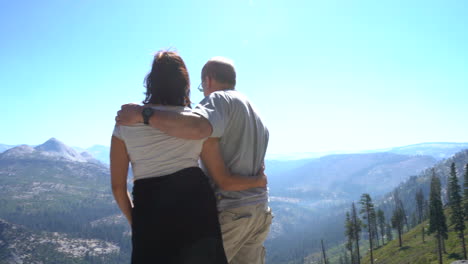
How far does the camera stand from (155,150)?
12.0 ft

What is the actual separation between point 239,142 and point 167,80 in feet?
4.36

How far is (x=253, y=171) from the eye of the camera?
457cm

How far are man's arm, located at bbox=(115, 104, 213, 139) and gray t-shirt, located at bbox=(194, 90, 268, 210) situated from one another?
475 mm

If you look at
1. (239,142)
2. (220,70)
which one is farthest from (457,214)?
(220,70)

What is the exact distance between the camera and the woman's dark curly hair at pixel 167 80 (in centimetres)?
388

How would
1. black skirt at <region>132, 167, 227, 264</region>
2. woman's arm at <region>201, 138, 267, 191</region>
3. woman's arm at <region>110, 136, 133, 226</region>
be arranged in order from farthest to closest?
woman's arm at <region>201, 138, 267, 191</region> → woman's arm at <region>110, 136, 133, 226</region> → black skirt at <region>132, 167, 227, 264</region>

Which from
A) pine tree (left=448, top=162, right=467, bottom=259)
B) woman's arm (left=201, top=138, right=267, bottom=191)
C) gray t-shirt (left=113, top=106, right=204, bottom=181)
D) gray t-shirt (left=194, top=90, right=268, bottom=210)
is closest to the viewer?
gray t-shirt (left=113, top=106, right=204, bottom=181)

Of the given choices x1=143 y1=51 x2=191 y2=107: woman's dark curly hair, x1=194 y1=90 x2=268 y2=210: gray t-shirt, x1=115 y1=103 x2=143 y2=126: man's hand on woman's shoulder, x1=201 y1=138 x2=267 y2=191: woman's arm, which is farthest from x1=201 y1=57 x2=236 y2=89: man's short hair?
x1=115 y1=103 x2=143 y2=126: man's hand on woman's shoulder

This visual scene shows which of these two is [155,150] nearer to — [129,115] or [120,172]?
[129,115]

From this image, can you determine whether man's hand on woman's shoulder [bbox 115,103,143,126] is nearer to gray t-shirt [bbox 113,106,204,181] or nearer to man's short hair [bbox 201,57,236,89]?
gray t-shirt [bbox 113,106,204,181]

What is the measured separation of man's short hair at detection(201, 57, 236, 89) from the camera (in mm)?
4750

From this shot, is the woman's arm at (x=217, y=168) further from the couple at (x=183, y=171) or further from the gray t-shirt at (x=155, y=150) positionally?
the gray t-shirt at (x=155, y=150)

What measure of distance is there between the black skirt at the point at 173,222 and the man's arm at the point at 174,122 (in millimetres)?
472

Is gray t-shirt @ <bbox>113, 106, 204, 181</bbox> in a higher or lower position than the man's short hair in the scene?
lower
